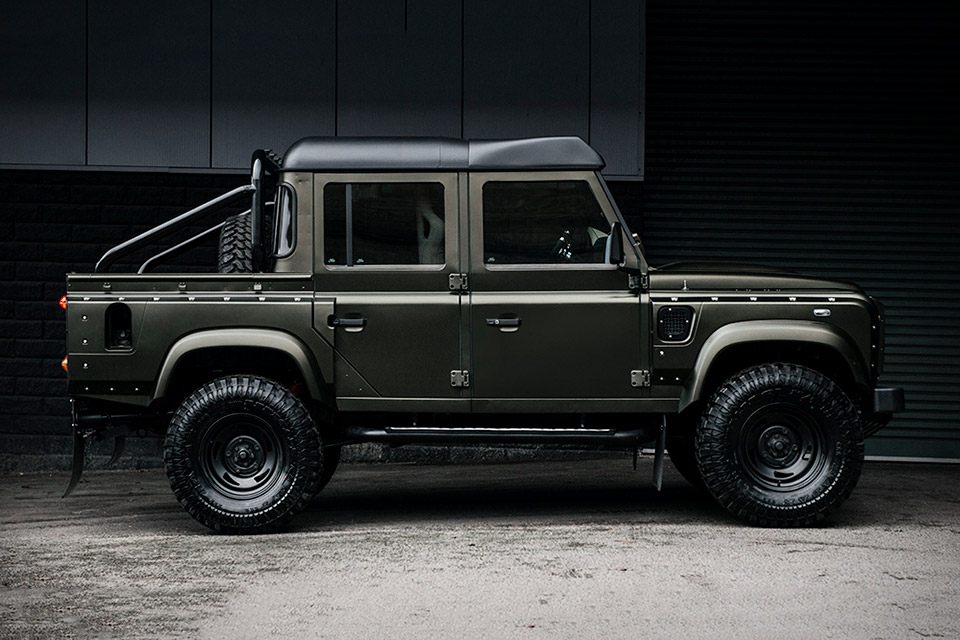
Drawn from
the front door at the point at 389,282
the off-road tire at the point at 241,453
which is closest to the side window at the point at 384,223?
the front door at the point at 389,282

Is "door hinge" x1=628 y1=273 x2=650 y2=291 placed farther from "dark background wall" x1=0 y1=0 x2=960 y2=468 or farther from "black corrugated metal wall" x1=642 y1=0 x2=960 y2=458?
"black corrugated metal wall" x1=642 y1=0 x2=960 y2=458

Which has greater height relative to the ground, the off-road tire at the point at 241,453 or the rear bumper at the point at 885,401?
the rear bumper at the point at 885,401

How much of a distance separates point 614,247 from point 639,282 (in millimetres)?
304

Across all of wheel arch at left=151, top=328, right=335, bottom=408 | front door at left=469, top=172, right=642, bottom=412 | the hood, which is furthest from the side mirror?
wheel arch at left=151, top=328, right=335, bottom=408

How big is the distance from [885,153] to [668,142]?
2161 mm

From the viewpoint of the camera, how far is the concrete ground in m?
4.41

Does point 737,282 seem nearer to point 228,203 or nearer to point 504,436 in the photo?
point 504,436

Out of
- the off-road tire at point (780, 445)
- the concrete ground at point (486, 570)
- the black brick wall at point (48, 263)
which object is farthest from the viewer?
A: the black brick wall at point (48, 263)

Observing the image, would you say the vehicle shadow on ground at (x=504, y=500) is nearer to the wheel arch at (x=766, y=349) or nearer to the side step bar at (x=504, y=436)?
the side step bar at (x=504, y=436)

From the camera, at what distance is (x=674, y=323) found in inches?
251

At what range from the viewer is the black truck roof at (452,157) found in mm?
6484

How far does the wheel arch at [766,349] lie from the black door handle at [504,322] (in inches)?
44.0

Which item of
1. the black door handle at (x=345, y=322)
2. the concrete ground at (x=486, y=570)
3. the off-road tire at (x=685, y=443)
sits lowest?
the concrete ground at (x=486, y=570)

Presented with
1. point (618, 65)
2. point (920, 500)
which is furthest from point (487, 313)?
point (618, 65)
